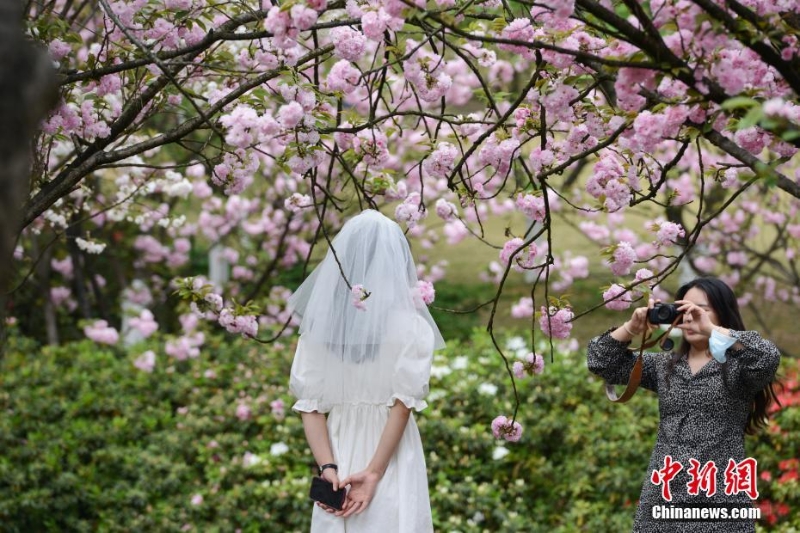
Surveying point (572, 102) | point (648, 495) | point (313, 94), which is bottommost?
point (648, 495)

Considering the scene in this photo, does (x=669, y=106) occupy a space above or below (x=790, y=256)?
below

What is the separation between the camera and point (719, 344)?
312 centimetres

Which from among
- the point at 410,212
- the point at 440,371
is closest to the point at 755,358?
the point at 410,212

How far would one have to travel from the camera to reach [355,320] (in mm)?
3230

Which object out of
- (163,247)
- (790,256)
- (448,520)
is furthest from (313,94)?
(163,247)

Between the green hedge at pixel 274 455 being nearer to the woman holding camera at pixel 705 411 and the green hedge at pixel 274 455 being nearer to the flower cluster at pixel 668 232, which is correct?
the woman holding camera at pixel 705 411

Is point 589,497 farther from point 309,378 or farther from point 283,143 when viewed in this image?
point 283,143

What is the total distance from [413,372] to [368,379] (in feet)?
0.57

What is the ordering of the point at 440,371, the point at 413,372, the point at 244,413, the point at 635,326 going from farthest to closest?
the point at 440,371 < the point at 244,413 < the point at 635,326 < the point at 413,372

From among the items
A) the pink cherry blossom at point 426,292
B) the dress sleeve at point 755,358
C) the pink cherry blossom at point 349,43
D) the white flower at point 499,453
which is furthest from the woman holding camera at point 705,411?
the white flower at point 499,453

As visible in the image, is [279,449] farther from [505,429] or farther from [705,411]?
[705,411]

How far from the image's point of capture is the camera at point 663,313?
3053 mm

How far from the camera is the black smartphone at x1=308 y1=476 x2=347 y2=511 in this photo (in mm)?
3135

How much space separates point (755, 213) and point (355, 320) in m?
5.59
